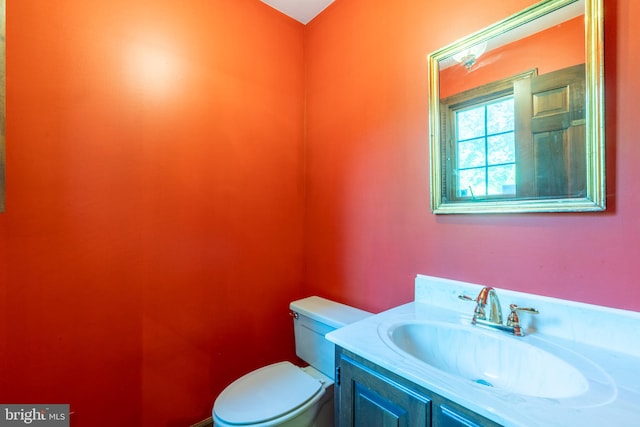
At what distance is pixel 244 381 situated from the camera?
1.29 metres

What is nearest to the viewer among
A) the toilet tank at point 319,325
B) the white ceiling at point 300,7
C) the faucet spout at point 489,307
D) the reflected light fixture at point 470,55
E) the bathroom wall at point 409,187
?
the bathroom wall at point 409,187

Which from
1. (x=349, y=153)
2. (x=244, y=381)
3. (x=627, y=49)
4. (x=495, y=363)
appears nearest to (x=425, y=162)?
(x=349, y=153)

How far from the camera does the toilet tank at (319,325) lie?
1.36 m

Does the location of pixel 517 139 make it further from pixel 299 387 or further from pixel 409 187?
pixel 299 387

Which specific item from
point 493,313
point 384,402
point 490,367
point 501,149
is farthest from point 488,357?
point 501,149

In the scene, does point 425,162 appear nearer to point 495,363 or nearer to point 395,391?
point 495,363

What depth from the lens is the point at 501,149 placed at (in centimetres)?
102

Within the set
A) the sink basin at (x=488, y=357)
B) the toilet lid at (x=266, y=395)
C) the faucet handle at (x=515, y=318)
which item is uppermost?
the faucet handle at (x=515, y=318)

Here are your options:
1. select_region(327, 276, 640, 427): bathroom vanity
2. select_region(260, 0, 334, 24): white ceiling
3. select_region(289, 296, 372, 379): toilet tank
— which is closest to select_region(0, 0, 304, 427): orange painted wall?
select_region(260, 0, 334, 24): white ceiling

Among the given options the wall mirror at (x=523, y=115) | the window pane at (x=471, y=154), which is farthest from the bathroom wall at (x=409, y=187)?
the window pane at (x=471, y=154)

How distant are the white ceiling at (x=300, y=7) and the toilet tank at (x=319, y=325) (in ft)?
5.79

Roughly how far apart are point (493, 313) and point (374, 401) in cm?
51

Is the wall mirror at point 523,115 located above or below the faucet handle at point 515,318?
above

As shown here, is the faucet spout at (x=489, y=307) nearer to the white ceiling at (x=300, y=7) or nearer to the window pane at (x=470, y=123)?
the window pane at (x=470, y=123)
